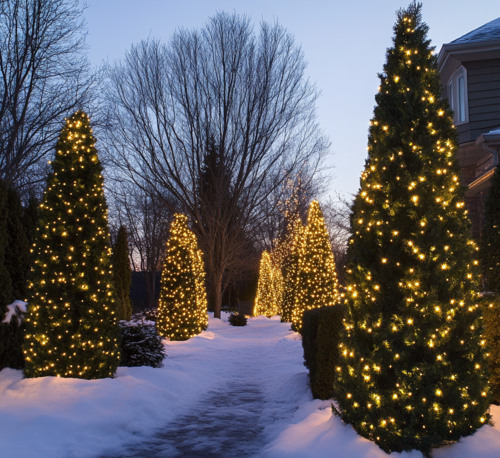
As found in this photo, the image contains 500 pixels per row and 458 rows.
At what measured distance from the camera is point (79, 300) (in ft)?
23.9

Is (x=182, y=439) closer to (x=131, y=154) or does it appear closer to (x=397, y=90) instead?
(x=397, y=90)

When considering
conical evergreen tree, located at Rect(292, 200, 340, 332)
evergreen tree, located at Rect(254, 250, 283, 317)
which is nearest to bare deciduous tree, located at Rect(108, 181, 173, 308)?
evergreen tree, located at Rect(254, 250, 283, 317)

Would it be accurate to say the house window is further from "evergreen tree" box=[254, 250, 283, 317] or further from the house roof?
"evergreen tree" box=[254, 250, 283, 317]

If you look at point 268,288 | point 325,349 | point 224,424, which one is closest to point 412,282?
point 325,349

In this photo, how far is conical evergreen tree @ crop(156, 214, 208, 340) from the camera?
14.5 metres

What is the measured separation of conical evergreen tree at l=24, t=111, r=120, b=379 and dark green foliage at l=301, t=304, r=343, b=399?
3.37 m

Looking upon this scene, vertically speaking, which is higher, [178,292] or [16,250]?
[16,250]

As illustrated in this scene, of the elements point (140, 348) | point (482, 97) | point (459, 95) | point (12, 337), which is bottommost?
point (140, 348)

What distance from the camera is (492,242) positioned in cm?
725

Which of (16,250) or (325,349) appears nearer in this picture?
(325,349)

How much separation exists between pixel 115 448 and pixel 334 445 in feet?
8.28

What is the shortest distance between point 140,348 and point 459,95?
1214 centimetres

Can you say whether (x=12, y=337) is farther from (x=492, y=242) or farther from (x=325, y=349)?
(x=492, y=242)

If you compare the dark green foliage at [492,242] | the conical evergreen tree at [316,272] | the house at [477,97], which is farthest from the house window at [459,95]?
the dark green foliage at [492,242]
